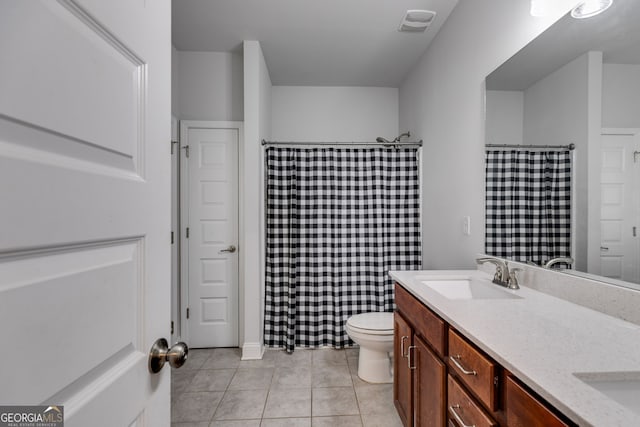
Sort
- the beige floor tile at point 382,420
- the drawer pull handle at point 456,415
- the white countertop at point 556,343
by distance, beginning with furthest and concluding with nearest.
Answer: the beige floor tile at point 382,420 → the drawer pull handle at point 456,415 → the white countertop at point 556,343

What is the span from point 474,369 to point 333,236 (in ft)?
5.98

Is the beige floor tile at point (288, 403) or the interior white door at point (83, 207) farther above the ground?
the interior white door at point (83, 207)

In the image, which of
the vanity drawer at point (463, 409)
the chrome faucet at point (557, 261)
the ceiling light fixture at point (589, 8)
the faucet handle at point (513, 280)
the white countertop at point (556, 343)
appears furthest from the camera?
the faucet handle at point (513, 280)

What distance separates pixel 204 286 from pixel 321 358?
1.23 meters

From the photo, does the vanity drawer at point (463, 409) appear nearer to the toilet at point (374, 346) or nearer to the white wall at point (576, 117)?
the white wall at point (576, 117)

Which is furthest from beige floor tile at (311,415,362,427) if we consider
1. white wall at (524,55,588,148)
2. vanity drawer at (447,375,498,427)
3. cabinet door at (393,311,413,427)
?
white wall at (524,55,588,148)

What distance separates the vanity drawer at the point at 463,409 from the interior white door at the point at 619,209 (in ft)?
2.33

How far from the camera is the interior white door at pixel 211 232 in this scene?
8.78ft

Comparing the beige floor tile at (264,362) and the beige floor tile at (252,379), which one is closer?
the beige floor tile at (252,379)

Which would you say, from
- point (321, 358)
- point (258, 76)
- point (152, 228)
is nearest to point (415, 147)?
point (258, 76)

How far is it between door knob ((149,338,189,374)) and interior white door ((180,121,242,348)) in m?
2.12

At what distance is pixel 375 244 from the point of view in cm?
266

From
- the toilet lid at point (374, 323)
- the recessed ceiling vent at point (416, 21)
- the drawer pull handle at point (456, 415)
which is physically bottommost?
the toilet lid at point (374, 323)

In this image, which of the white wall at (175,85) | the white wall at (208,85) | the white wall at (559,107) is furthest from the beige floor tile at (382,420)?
the white wall at (175,85)
